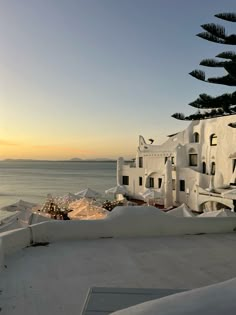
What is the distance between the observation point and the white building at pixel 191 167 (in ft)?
70.9

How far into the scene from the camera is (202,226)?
567cm

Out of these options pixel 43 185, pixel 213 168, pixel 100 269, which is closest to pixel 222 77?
pixel 100 269

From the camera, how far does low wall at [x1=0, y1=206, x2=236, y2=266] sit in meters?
4.99

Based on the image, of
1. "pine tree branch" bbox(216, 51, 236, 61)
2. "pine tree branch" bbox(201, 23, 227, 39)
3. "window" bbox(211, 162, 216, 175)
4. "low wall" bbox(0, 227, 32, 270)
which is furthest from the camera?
"window" bbox(211, 162, 216, 175)

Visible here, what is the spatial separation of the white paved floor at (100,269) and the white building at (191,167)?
15183 mm

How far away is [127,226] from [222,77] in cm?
439

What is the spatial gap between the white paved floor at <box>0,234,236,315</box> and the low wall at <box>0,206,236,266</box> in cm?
19

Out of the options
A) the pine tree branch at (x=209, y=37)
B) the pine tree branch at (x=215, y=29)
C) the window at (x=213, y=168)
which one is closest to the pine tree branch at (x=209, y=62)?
the pine tree branch at (x=209, y=37)

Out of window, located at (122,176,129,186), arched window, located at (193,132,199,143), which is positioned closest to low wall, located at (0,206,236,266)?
arched window, located at (193,132,199,143)

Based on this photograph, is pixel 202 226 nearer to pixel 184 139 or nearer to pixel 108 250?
pixel 108 250

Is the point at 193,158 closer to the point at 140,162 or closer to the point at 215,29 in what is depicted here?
the point at 140,162

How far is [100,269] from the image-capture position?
3.79 metres

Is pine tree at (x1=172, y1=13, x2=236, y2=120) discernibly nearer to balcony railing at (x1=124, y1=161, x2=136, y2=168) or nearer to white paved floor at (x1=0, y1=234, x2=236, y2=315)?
white paved floor at (x1=0, y1=234, x2=236, y2=315)

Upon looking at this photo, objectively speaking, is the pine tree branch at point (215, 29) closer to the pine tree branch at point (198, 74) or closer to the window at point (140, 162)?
the pine tree branch at point (198, 74)
